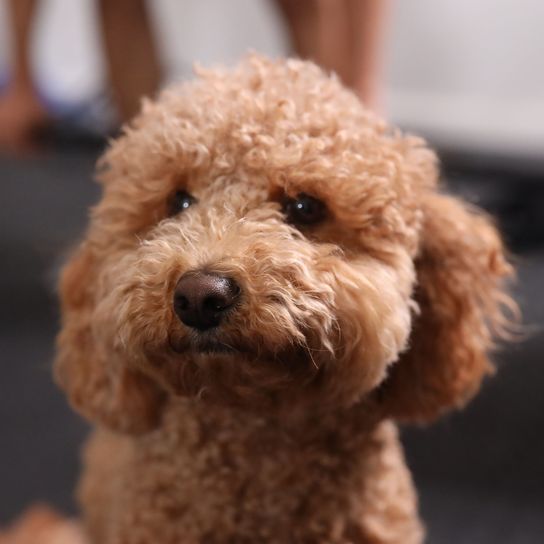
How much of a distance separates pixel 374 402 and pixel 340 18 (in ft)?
3.02

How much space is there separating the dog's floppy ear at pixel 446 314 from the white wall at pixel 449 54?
1275mm

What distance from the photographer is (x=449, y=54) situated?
2.51 metres

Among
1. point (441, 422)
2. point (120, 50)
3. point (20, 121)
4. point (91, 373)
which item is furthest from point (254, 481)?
point (20, 121)

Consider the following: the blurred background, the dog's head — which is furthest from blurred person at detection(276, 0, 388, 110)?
the dog's head

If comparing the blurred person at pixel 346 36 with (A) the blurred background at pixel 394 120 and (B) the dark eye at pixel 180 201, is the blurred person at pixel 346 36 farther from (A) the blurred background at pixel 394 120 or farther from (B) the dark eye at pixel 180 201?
(B) the dark eye at pixel 180 201

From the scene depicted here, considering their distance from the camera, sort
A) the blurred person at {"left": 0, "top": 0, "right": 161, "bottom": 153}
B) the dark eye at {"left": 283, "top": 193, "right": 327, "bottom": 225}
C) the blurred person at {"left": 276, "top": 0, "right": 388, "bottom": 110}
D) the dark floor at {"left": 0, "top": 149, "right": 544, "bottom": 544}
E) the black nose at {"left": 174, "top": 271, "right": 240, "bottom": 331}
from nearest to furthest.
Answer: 1. the black nose at {"left": 174, "top": 271, "right": 240, "bottom": 331}
2. the dark eye at {"left": 283, "top": 193, "right": 327, "bottom": 225}
3. the dark floor at {"left": 0, "top": 149, "right": 544, "bottom": 544}
4. the blurred person at {"left": 276, "top": 0, "right": 388, "bottom": 110}
5. the blurred person at {"left": 0, "top": 0, "right": 161, "bottom": 153}

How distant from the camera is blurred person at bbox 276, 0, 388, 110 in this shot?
1.63m

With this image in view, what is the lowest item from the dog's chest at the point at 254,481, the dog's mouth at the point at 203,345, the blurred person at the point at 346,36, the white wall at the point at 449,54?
the white wall at the point at 449,54

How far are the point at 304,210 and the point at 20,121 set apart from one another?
1.80 metres

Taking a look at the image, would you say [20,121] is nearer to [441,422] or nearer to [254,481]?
[441,422]

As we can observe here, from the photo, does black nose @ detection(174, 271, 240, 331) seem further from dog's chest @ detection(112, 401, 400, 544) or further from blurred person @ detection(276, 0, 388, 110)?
blurred person @ detection(276, 0, 388, 110)

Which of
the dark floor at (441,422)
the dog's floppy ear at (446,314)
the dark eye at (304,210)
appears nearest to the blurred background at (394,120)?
the dark floor at (441,422)

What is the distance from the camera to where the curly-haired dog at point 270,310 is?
2.53ft

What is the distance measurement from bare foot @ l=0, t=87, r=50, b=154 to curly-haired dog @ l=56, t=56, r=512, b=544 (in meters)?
1.57
